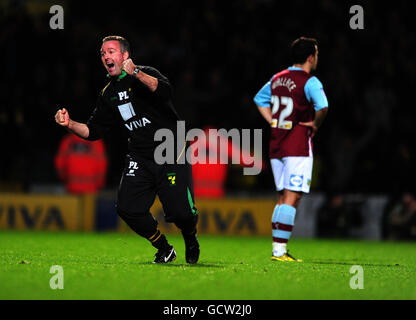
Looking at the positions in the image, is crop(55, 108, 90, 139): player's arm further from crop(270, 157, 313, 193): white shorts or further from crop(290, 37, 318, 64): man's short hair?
crop(290, 37, 318, 64): man's short hair

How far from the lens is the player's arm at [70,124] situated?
22.0ft

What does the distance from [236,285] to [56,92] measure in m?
11.9

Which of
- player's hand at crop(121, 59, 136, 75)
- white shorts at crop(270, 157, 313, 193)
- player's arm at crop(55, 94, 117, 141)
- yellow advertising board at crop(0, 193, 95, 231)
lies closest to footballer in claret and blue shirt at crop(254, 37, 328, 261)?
white shorts at crop(270, 157, 313, 193)

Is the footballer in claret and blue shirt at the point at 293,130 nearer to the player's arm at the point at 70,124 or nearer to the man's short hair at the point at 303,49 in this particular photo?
the man's short hair at the point at 303,49

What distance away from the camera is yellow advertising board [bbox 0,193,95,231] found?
14.4 meters

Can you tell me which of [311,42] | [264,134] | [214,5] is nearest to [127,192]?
[311,42]

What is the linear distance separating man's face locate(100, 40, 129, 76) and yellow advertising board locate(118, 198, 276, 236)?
25.9 feet

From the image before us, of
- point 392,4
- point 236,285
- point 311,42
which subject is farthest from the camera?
point 392,4

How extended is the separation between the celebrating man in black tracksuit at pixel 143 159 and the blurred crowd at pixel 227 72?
8549mm

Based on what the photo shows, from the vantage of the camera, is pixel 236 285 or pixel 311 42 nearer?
pixel 236 285

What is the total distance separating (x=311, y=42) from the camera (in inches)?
308

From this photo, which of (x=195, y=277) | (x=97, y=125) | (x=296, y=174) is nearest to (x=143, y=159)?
(x=97, y=125)

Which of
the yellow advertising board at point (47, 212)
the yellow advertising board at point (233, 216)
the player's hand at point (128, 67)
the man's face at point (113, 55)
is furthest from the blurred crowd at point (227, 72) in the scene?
the player's hand at point (128, 67)
